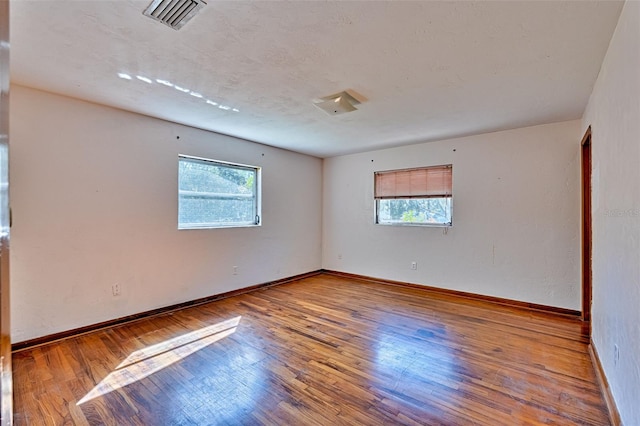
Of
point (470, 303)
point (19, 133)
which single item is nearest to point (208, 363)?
→ point (19, 133)

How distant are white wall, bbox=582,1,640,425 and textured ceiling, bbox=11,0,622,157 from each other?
28 centimetres

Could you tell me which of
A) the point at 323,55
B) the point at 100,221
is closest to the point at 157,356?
the point at 100,221

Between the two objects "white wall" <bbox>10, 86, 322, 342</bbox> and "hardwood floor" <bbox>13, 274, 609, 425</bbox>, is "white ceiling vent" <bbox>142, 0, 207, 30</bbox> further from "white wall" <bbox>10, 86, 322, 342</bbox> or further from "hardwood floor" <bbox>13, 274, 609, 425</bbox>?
"hardwood floor" <bbox>13, 274, 609, 425</bbox>

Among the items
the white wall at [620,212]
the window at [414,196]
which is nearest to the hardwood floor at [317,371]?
the white wall at [620,212]

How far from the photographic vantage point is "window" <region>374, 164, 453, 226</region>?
4.42 meters

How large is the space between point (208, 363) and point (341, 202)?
151 inches

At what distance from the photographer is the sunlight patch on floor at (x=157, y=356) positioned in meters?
2.04

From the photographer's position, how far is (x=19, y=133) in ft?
8.34

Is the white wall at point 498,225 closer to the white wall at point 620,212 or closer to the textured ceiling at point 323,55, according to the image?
the textured ceiling at point 323,55

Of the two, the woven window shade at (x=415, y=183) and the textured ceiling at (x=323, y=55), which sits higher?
the textured ceiling at (x=323, y=55)

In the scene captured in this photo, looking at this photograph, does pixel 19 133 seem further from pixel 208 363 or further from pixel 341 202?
pixel 341 202

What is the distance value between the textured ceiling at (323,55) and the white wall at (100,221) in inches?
13.3

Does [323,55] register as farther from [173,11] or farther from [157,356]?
[157,356]

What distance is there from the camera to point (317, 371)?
2.21 meters
